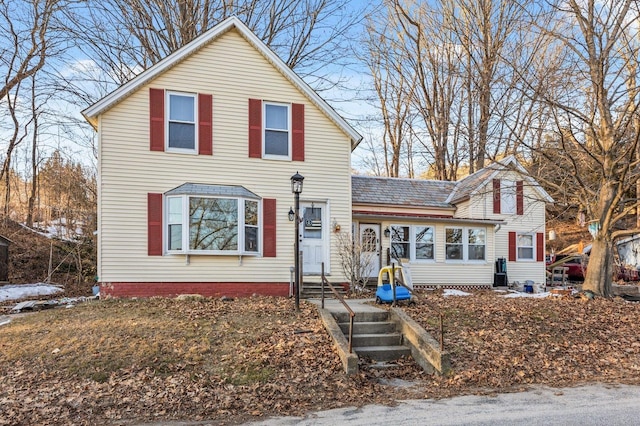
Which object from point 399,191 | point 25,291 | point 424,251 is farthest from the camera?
point 399,191

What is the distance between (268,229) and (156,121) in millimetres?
4193

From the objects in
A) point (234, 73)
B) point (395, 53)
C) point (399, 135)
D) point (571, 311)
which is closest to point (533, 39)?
point (571, 311)

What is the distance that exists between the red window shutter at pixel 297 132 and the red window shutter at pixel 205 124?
91.4 inches

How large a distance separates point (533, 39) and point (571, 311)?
7.72 metres

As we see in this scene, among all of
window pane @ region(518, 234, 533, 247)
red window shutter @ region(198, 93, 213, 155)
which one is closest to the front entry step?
red window shutter @ region(198, 93, 213, 155)

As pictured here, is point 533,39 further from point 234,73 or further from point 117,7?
point 117,7

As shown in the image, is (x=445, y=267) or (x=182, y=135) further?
(x=445, y=267)

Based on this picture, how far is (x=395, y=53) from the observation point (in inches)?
1078

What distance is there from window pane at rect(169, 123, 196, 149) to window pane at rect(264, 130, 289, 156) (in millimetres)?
2025

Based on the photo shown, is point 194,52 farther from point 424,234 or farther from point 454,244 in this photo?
point 454,244

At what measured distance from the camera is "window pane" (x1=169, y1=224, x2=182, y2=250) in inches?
480

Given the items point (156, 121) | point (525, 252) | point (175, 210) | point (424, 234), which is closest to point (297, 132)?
point (156, 121)

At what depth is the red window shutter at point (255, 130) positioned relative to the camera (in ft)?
42.7

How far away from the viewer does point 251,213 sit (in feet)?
42.1
